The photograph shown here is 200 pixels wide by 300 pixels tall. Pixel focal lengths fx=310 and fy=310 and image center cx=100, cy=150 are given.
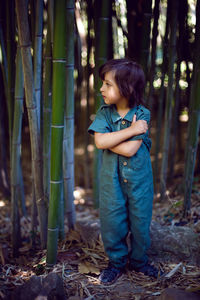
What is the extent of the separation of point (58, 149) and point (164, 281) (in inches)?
34.6

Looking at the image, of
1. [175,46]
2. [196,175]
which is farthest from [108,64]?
[196,175]

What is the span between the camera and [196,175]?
282cm

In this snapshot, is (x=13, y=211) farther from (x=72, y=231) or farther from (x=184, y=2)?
(x=184, y=2)

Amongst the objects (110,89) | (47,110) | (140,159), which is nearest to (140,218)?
(140,159)

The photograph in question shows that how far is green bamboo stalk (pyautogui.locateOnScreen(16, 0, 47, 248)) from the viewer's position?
4.85 ft

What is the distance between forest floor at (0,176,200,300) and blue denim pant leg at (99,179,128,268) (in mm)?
131

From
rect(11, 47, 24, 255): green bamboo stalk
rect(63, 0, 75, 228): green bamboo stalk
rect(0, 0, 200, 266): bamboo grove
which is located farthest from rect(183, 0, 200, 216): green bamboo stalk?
rect(11, 47, 24, 255): green bamboo stalk

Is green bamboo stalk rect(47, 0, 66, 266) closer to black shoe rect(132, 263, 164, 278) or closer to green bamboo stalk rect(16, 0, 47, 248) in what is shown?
A: green bamboo stalk rect(16, 0, 47, 248)

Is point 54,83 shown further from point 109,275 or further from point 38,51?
point 109,275

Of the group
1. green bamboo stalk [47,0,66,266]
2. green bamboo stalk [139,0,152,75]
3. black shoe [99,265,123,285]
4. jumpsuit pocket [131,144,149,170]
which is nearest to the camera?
green bamboo stalk [47,0,66,266]

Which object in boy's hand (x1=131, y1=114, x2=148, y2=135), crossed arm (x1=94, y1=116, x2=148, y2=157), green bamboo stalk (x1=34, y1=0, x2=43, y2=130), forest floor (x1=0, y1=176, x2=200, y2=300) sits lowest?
forest floor (x1=0, y1=176, x2=200, y2=300)

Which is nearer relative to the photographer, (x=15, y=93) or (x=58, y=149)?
(x=58, y=149)

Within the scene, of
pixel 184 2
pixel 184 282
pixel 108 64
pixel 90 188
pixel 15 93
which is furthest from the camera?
pixel 90 188

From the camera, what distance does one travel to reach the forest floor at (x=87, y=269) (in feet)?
5.04
